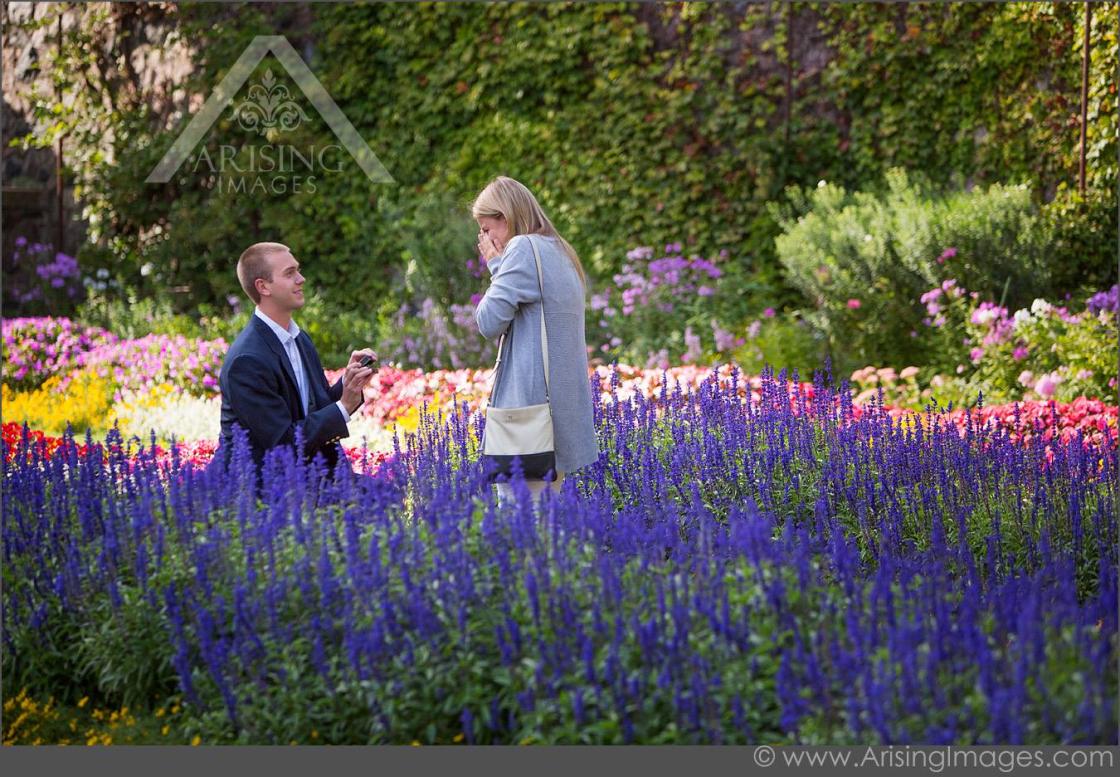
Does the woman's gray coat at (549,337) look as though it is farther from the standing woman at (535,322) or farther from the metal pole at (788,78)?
the metal pole at (788,78)

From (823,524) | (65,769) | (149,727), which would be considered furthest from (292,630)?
(823,524)

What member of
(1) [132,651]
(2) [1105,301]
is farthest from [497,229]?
(2) [1105,301]

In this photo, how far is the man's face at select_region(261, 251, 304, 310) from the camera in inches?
140

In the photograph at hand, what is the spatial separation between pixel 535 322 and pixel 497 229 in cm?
32

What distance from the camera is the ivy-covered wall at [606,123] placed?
8.34 meters

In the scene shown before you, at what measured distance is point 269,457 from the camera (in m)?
3.05

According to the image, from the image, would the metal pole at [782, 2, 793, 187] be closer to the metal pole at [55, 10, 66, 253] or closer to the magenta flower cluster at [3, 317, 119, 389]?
the magenta flower cluster at [3, 317, 119, 389]

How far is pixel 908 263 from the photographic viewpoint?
297 inches

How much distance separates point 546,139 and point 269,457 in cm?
721

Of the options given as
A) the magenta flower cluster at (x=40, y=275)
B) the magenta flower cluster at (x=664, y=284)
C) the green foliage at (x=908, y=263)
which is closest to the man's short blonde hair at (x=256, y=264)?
the green foliage at (x=908, y=263)

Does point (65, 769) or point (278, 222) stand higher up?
point (278, 222)

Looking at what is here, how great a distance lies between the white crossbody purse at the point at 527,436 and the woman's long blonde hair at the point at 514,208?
79mm

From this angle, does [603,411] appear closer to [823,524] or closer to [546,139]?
[823,524]

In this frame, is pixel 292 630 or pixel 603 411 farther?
pixel 603 411
